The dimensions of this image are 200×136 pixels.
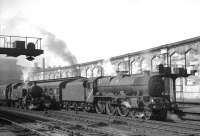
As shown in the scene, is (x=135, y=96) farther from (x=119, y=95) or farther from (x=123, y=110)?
(x=123, y=110)

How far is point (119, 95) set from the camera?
19344 millimetres

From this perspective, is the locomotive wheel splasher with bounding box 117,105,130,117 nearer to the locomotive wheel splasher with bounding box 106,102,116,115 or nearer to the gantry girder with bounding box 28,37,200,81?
the locomotive wheel splasher with bounding box 106,102,116,115

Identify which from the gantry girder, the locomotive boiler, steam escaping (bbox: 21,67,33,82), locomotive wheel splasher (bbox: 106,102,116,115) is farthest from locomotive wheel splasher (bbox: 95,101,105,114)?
steam escaping (bbox: 21,67,33,82)

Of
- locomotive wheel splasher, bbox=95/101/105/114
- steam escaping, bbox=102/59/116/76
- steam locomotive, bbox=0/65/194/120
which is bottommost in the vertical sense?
locomotive wheel splasher, bbox=95/101/105/114

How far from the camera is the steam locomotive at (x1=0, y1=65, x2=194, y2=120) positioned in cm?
1739

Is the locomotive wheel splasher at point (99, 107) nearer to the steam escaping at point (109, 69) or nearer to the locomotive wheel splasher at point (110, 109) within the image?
the locomotive wheel splasher at point (110, 109)

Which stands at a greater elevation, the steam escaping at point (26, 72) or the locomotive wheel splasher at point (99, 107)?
the steam escaping at point (26, 72)

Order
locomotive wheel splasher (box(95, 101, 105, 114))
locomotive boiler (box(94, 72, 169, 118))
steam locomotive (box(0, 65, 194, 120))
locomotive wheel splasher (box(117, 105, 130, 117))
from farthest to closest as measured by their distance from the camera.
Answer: locomotive wheel splasher (box(95, 101, 105, 114)) → locomotive wheel splasher (box(117, 105, 130, 117)) → steam locomotive (box(0, 65, 194, 120)) → locomotive boiler (box(94, 72, 169, 118))

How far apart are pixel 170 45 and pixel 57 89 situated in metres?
13.1

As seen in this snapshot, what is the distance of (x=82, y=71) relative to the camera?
50.0m

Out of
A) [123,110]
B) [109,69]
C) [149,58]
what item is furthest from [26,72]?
[123,110]

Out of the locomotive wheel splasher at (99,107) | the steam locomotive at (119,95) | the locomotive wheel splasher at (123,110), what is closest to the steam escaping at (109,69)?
the steam locomotive at (119,95)

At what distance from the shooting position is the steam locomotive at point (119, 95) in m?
17.4

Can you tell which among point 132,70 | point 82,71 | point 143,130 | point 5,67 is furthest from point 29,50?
point 5,67
